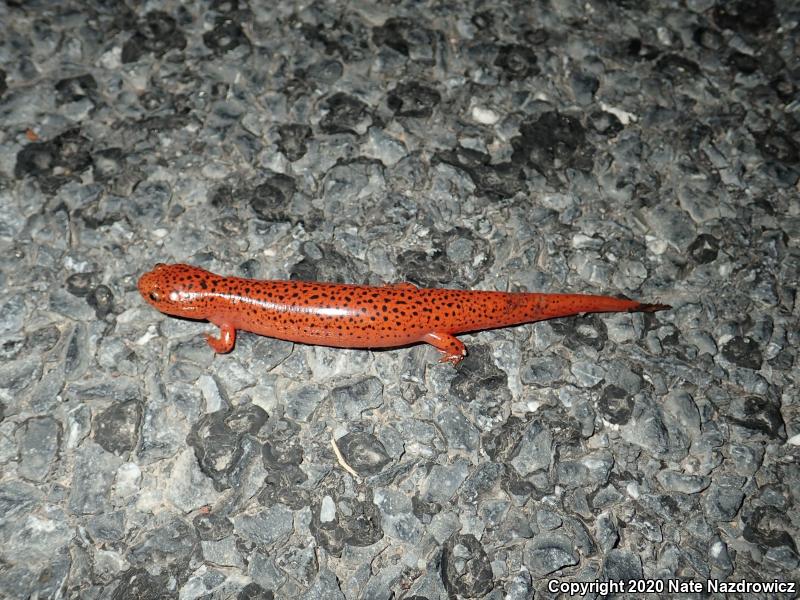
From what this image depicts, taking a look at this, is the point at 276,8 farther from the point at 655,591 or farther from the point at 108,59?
the point at 655,591

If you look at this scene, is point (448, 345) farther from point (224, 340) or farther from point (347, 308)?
point (224, 340)

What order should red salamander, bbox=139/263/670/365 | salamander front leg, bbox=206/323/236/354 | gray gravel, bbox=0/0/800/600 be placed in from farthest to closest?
salamander front leg, bbox=206/323/236/354, red salamander, bbox=139/263/670/365, gray gravel, bbox=0/0/800/600

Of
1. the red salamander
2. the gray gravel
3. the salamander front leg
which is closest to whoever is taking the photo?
the gray gravel

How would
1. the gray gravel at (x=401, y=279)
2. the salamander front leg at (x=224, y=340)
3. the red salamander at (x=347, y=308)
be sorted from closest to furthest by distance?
the gray gravel at (x=401, y=279) < the red salamander at (x=347, y=308) < the salamander front leg at (x=224, y=340)

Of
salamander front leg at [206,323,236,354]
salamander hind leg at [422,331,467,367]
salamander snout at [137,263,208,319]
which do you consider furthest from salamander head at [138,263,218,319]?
salamander hind leg at [422,331,467,367]

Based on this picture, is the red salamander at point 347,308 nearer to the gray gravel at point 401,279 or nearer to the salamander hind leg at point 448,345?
the salamander hind leg at point 448,345

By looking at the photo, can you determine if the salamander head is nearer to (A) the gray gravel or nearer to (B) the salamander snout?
(B) the salamander snout

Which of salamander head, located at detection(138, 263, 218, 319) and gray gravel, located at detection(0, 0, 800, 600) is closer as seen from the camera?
gray gravel, located at detection(0, 0, 800, 600)

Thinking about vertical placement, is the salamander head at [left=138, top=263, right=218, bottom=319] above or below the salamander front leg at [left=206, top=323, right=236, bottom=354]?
above

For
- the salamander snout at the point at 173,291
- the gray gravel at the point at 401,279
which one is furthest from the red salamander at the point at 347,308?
the gray gravel at the point at 401,279
